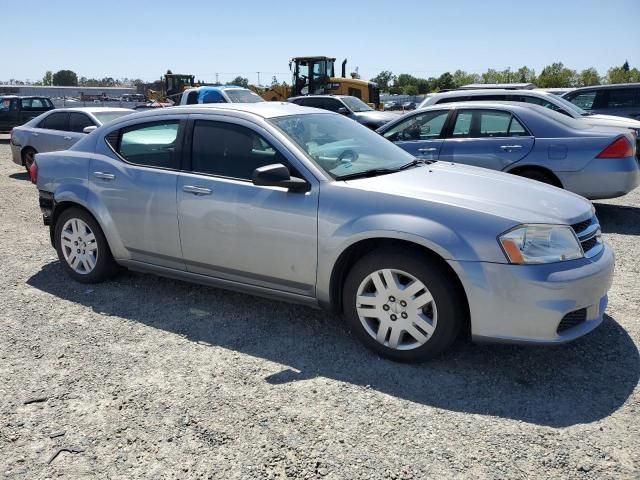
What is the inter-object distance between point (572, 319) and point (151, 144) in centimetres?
335

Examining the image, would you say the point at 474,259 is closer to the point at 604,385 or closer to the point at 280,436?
the point at 604,385

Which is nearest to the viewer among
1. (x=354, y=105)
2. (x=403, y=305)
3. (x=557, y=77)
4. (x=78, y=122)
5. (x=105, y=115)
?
(x=403, y=305)

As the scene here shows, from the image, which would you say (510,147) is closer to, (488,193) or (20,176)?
(488,193)

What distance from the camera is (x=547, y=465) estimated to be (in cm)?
251

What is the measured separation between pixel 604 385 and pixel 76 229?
4.24m

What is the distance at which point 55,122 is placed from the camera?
35.2 ft

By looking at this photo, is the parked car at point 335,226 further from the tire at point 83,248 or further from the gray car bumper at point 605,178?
the gray car bumper at point 605,178

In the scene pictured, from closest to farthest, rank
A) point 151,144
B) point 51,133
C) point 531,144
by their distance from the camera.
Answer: point 151,144
point 531,144
point 51,133

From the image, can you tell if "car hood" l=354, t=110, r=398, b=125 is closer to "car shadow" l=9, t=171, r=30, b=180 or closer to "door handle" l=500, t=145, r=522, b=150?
"car shadow" l=9, t=171, r=30, b=180

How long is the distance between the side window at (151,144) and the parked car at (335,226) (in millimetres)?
14

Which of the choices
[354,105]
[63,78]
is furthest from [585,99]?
[63,78]

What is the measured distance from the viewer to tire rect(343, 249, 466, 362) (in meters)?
3.24

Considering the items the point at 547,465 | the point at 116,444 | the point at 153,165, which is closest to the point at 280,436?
the point at 116,444

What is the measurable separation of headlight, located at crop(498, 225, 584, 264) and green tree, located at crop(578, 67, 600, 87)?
77.2 m
